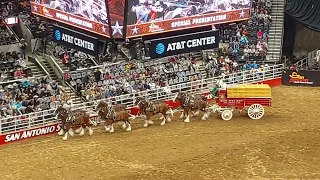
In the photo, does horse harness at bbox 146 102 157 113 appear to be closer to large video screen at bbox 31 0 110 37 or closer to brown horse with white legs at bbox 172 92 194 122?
brown horse with white legs at bbox 172 92 194 122

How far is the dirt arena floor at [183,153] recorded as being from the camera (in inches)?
773

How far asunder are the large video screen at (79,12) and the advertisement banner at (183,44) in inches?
98.4

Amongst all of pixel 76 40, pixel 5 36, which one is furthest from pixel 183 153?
pixel 5 36

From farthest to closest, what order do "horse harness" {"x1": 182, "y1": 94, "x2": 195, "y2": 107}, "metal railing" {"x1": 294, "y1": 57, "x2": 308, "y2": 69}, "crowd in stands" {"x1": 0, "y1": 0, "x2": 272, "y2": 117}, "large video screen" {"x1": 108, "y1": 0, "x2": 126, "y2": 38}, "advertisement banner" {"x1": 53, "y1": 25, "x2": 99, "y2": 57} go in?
"metal railing" {"x1": 294, "y1": 57, "x2": 308, "y2": 69} → "crowd in stands" {"x1": 0, "y1": 0, "x2": 272, "y2": 117} → "advertisement banner" {"x1": 53, "y1": 25, "x2": 99, "y2": 57} → "horse harness" {"x1": 182, "y1": 94, "x2": 195, "y2": 107} → "large video screen" {"x1": 108, "y1": 0, "x2": 126, "y2": 38}

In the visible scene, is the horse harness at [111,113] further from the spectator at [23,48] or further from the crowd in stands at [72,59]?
the spectator at [23,48]

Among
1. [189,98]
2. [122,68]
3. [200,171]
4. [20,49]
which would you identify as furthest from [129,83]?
[200,171]

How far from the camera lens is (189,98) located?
2516cm

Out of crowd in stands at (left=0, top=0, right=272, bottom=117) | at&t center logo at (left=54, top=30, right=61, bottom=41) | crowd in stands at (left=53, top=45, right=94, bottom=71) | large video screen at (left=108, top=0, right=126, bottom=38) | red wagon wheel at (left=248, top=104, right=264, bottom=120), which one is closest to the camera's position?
large video screen at (left=108, top=0, right=126, bottom=38)

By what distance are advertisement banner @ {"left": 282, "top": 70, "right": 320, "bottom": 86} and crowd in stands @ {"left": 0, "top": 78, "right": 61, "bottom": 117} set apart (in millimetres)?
12307

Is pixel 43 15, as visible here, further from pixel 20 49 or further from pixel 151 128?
pixel 151 128

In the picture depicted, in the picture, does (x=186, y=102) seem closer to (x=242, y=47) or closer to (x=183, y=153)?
(x=183, y=153)

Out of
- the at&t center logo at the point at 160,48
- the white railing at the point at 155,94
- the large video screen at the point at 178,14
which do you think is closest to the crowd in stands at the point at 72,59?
the white railing at the point at 155,94

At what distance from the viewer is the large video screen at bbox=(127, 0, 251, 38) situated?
80.5 feet

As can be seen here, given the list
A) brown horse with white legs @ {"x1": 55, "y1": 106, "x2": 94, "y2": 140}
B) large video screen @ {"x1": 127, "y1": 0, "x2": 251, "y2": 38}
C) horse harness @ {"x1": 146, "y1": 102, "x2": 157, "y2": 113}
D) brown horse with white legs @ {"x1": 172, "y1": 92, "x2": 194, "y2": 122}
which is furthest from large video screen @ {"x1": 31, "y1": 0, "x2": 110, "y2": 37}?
brown horse with white legs @ {"x1": 172, "y1": 92, "x2": 194, "y2": 122}
